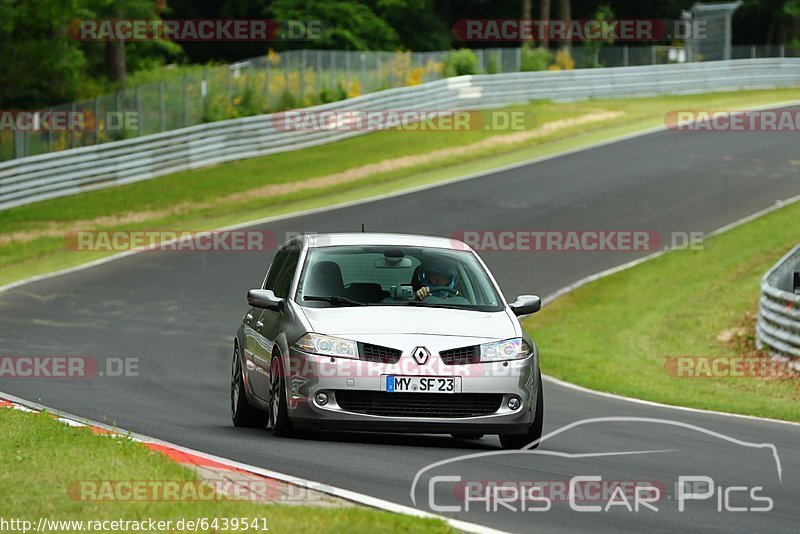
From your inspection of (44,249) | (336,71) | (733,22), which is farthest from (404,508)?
(733,22)

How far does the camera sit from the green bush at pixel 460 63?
4769cm

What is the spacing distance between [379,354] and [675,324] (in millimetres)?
14411

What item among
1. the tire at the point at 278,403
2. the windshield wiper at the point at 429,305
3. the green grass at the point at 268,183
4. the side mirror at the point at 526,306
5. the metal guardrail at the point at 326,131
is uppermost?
the windshield wiper at the point at 429,305

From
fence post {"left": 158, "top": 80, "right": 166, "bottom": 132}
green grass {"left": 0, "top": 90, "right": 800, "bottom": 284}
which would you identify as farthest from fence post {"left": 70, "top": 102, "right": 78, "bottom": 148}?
fence post {"left": 158, "top": 80, "right": 166, "bottom": 132}

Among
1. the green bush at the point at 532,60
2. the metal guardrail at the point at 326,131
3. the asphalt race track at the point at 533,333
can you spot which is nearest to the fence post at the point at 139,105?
the metal guardrail at the point at 326,131

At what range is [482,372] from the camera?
10.1 meters

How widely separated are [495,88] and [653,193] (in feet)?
45.3

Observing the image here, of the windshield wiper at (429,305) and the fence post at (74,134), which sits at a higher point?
the windshield wiper at (429,305)

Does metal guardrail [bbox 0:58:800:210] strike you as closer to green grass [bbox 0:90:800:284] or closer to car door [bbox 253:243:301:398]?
green grass [bbox 0:90:800:284]

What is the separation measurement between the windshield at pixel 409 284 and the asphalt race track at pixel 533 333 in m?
1.04

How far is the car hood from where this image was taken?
10.2m

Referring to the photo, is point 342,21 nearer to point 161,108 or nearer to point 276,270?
point 161,108

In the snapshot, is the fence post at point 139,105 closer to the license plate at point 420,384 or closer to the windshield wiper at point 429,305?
the windshield wiper at point 429,305

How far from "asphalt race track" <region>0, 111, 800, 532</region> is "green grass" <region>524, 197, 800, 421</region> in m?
0.75
